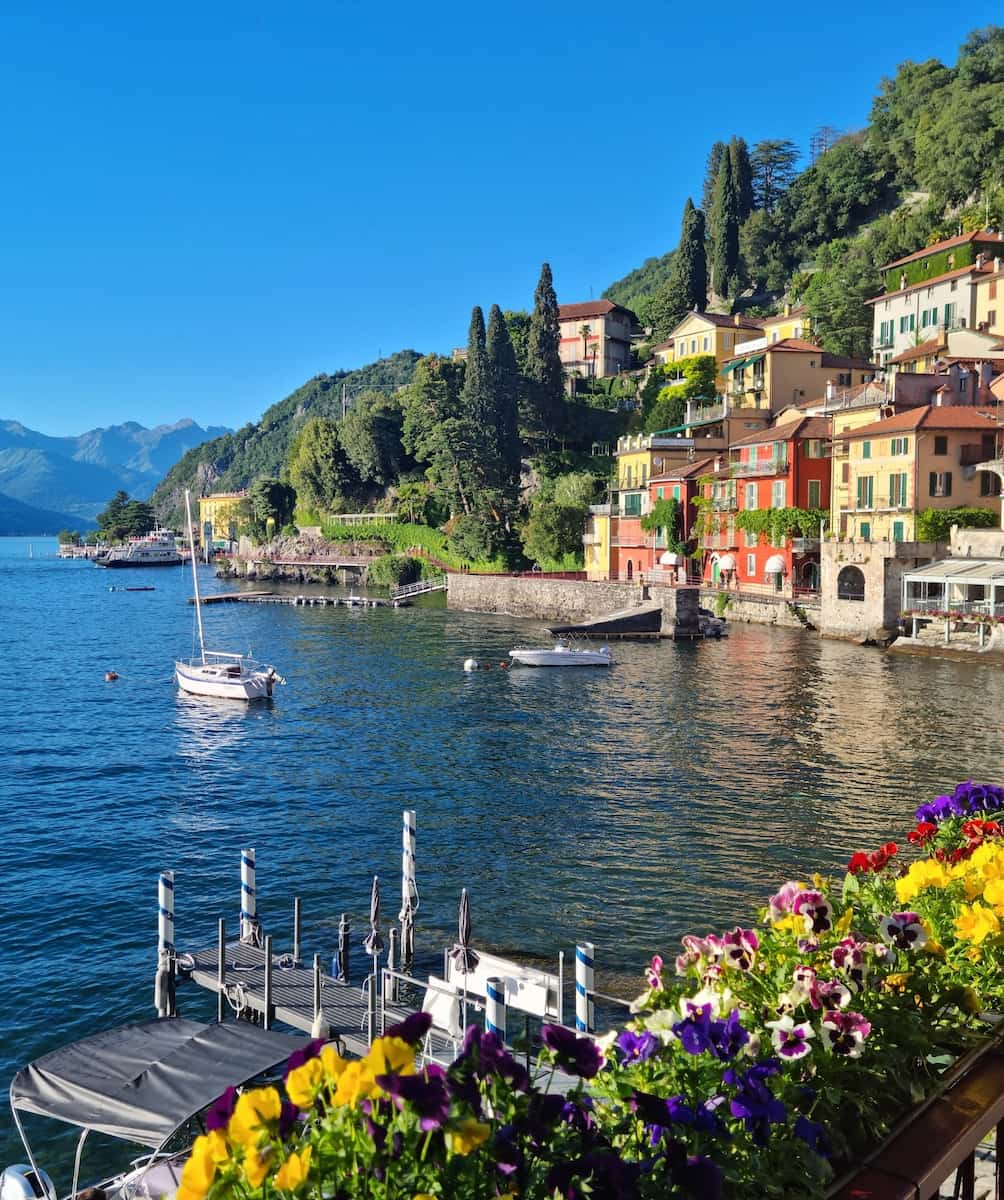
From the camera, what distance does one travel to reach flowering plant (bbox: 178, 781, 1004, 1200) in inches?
128

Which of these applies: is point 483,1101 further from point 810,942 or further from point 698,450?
point 698,450

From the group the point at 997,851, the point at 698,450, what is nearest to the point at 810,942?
the point at 997,851

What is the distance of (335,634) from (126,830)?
145ft

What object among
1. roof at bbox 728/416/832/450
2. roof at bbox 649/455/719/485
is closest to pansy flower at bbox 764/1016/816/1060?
roof at bbox 728/416/832/450

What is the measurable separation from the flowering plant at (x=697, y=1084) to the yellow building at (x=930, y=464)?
170 feet

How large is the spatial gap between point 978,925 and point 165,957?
1356 centimetres

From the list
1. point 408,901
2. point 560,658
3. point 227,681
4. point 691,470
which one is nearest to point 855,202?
point 691,470

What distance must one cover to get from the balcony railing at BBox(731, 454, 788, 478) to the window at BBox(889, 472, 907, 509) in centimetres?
969

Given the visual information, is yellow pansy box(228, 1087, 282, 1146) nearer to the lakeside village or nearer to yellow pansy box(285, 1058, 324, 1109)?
yellow pansy box(285, 1058, 324, 1109)

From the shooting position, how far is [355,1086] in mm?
3305

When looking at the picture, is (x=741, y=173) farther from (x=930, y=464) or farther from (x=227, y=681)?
(x=227, y=681)

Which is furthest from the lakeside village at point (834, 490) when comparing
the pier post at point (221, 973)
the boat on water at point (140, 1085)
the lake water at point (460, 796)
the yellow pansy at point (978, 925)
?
the yellow pansy at point (978, 925)

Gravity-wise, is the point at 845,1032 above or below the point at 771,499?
below

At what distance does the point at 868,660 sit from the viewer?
48562 mm
